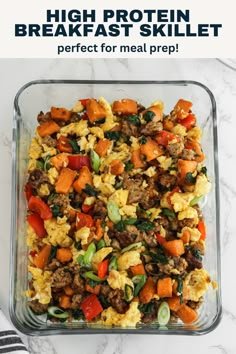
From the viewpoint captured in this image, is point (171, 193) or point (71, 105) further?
point (71, 105)

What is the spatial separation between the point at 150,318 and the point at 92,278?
287 mm

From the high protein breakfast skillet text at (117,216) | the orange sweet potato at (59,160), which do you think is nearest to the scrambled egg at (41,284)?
the high protein breakfast skillet text at (117,216)

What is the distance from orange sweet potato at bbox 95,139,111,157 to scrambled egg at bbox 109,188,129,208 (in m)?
0.18

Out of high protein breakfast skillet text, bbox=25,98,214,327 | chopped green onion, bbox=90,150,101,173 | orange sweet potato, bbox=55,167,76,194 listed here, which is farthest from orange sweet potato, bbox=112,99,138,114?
orange sweet potato, bbox=55,167,76,194

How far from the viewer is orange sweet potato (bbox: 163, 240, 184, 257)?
296 centimetres

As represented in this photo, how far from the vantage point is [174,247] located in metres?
2.96

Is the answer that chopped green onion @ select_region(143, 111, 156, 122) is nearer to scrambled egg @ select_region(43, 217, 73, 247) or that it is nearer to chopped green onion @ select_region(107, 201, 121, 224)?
chopped green onion @ select_region(107, 201, 121, 224)

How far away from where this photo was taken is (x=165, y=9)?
3.66 metres

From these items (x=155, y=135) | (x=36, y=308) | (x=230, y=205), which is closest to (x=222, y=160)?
(x=230, y=205)

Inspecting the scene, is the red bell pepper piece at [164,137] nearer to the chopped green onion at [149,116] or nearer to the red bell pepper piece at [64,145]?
the chopped green onion at [149,116]

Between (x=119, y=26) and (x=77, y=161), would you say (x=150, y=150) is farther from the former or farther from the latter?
(x=119, y=26)

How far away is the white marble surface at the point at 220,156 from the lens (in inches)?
127

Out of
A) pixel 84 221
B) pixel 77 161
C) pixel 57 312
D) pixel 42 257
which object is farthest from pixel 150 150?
pixel 57 312

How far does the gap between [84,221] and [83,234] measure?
0.24 feet
